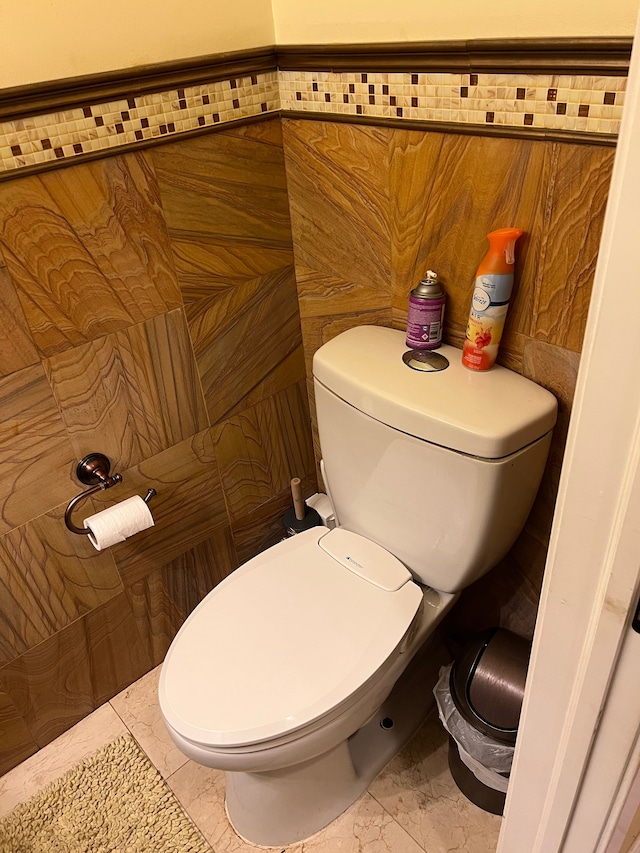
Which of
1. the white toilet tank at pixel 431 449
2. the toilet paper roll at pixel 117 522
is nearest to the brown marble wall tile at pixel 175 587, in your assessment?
the toilet paper roll at pixel 117 522

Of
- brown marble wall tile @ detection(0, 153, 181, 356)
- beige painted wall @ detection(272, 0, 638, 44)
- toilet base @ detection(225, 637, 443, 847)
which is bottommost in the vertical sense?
toilet base @ detection(225, 637, 443, 847)

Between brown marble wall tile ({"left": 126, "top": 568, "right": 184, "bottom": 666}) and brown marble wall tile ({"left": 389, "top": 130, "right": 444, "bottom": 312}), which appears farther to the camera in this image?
brown marble wall tile ({"left": 126, "top": 568, "right": 184, "bottom": 666})

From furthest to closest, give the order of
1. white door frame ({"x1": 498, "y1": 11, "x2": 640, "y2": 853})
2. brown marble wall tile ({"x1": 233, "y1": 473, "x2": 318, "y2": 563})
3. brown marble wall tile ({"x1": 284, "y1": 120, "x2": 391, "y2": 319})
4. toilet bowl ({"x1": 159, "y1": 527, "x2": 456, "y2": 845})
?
1. brown marble wall tile ({"x1": 233, "y1": 473, "x2": 318, "y2": 563})
2. brown marble wall tile ({"x1": 284, "y1": 120, "x2": 391, "y2": 319})
3. toilet bowl ({"x1": 159, "y1": 527, "x2": 456, "y2": 845})
4. white door frame ({"x1": 498, "y1": 11, "x2": 640, "y2": 853})

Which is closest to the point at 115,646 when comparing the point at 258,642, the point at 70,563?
the point at 70,563

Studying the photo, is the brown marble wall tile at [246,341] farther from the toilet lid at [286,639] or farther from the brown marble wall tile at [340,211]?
the toilet lid at [286,639]

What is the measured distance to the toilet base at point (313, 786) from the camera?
4.00ft

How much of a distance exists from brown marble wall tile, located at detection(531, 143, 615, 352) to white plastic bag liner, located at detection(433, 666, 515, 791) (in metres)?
0.74

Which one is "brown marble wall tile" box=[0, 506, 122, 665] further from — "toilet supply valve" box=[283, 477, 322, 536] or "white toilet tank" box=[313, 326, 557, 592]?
"white toilet tank" box=[313, 326, 557, 592]

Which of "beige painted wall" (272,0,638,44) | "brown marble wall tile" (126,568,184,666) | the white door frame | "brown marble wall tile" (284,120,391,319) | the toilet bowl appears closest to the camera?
the white door frame

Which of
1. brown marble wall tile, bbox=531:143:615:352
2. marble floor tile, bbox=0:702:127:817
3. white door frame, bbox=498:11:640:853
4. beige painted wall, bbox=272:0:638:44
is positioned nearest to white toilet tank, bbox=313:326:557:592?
brown marble wall tile, bbox=531:143:615:352

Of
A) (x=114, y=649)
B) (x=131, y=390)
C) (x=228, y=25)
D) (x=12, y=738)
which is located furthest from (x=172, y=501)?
(x=228, y=25)

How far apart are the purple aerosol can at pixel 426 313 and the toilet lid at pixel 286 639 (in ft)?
1.40

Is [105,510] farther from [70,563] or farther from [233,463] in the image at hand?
[233,463]

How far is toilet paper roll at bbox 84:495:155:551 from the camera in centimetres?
123
